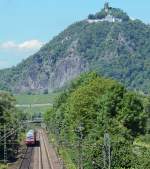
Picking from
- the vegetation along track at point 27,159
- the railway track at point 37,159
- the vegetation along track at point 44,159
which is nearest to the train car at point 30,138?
the railway track at point 37,159

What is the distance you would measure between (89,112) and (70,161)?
27.1ft

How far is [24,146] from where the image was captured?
13725 cm

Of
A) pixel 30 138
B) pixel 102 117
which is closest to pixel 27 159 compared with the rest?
pixel 102 117

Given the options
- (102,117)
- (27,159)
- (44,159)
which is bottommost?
(44,159)

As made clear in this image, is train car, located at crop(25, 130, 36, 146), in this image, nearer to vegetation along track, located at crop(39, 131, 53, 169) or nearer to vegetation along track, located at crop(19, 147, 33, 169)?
vegetation along track, located at crop(19, 147, 33, 169)

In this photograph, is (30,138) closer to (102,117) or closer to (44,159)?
(44,159)

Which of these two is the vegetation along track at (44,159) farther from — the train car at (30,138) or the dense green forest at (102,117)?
the dense green forest at (102,117)

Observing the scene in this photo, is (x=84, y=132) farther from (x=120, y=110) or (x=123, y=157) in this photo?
(x=123, y=157)

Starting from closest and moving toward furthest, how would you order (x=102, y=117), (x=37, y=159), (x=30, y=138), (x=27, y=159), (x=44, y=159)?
1. (x=102, y=117)
2. (x=27, y=159)
3. (x=37, y=159)
4. (x=44, y=159)
5. (x=30, y=138)

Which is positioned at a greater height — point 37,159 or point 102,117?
point 102,117

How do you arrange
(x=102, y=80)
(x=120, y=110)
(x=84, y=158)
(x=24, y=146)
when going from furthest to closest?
(x=24, y=146) < (x=102, y=80) < (x=120, y=110) < (x=84, y=158)

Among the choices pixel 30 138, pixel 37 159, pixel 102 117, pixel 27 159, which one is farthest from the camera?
pixel 30 138

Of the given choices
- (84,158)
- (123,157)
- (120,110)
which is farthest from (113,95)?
(123,157)

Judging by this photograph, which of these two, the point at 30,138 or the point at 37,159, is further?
the point at 30,138
